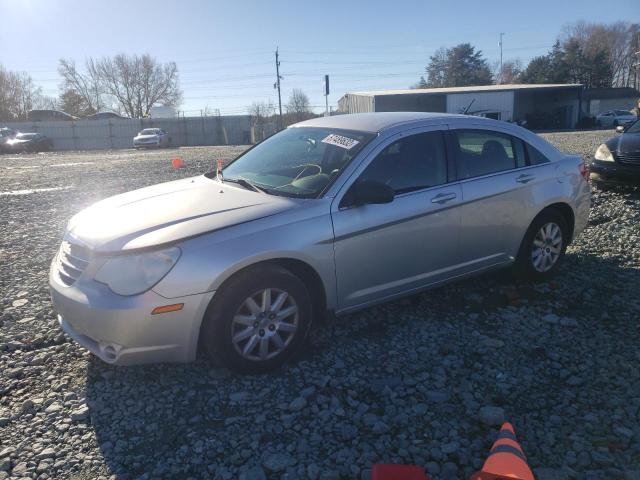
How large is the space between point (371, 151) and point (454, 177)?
818 millimetres

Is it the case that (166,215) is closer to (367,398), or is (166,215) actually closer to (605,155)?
(367,398)

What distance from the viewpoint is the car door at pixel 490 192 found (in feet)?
14.1

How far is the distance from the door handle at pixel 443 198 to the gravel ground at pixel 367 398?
99 cm

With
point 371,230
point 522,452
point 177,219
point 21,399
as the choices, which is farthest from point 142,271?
point 522,452

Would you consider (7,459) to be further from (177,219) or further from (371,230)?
(371,230)

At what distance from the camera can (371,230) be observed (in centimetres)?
371

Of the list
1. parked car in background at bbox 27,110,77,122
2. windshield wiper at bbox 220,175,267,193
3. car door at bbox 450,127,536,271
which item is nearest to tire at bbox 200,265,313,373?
windshield wiper at bbox 220,175,267,193

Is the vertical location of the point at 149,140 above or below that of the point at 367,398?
above

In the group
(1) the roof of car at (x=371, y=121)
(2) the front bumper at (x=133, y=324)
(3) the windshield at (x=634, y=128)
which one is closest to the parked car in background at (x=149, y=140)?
(3) the windshield at (x=634, y=128)

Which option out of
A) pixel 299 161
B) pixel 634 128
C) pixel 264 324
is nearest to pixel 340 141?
pixel 299 161

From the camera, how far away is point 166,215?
347 centimetres

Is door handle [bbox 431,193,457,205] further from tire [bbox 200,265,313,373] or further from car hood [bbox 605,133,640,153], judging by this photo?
car hood [bbox 605,133,640,153]

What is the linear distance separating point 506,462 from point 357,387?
1073mm

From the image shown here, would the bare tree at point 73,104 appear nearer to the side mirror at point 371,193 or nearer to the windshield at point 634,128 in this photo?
the windshield at point 634,128
